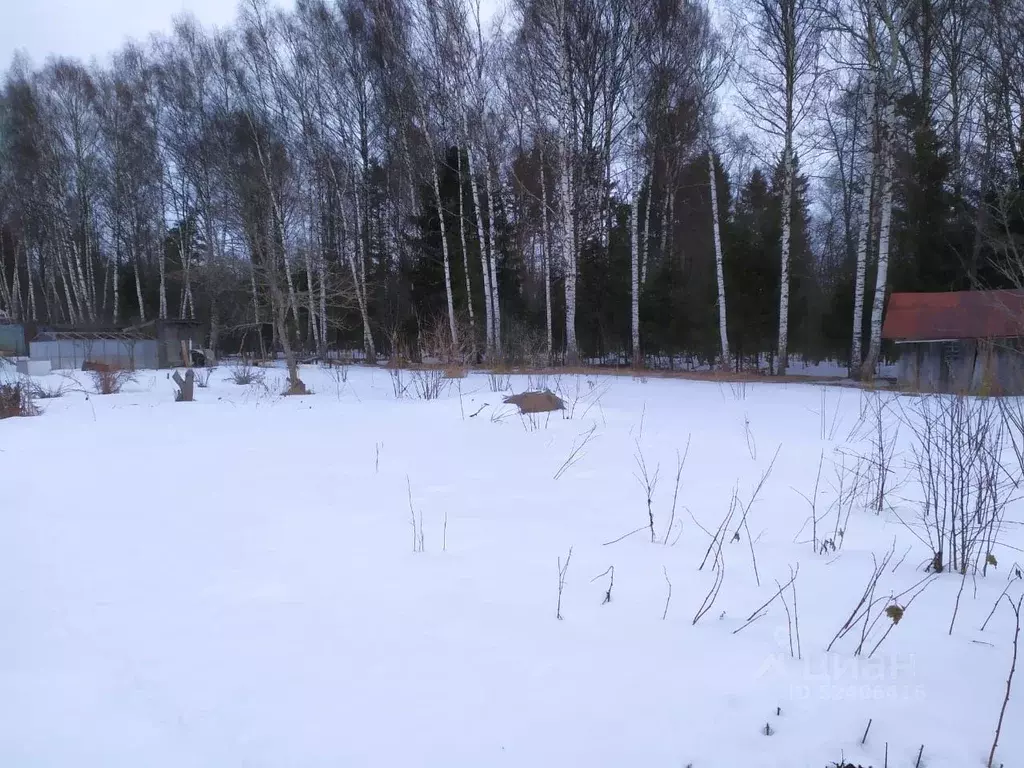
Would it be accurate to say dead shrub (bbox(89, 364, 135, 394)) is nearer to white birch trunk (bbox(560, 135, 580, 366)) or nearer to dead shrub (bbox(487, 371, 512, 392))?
dead shrub (bbox(487, 371, 512, 392))

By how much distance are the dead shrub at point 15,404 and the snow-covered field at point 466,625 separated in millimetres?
4247

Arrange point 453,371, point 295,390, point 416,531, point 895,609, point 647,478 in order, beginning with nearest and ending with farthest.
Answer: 1. point 895,609
2. point 416,531
3. point 647,478
4. point 453,371
5. point 295,390

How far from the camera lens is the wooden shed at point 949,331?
1077 centimetres

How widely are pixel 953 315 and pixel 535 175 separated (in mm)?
12112

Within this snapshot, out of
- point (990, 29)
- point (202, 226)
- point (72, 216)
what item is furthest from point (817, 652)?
point (72, 216)

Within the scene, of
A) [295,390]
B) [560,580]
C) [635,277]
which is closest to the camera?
[560,580]

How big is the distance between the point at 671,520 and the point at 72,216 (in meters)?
29.4

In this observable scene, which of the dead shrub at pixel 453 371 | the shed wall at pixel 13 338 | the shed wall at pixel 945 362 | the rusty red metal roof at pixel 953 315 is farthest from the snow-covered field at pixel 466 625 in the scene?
the shed wall at pixel 13 338

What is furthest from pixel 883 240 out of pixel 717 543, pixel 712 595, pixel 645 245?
pixel 712 595

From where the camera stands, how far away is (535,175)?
19531 millimetres

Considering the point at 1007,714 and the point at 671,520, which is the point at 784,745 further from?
the point at 671,520

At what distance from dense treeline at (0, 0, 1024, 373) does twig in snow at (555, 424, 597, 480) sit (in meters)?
6.18

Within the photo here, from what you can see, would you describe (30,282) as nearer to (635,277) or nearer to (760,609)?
(635,277)

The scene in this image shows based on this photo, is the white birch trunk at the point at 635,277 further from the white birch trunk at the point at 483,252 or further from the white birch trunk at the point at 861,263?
the white birch trunk at the point at 861,263
